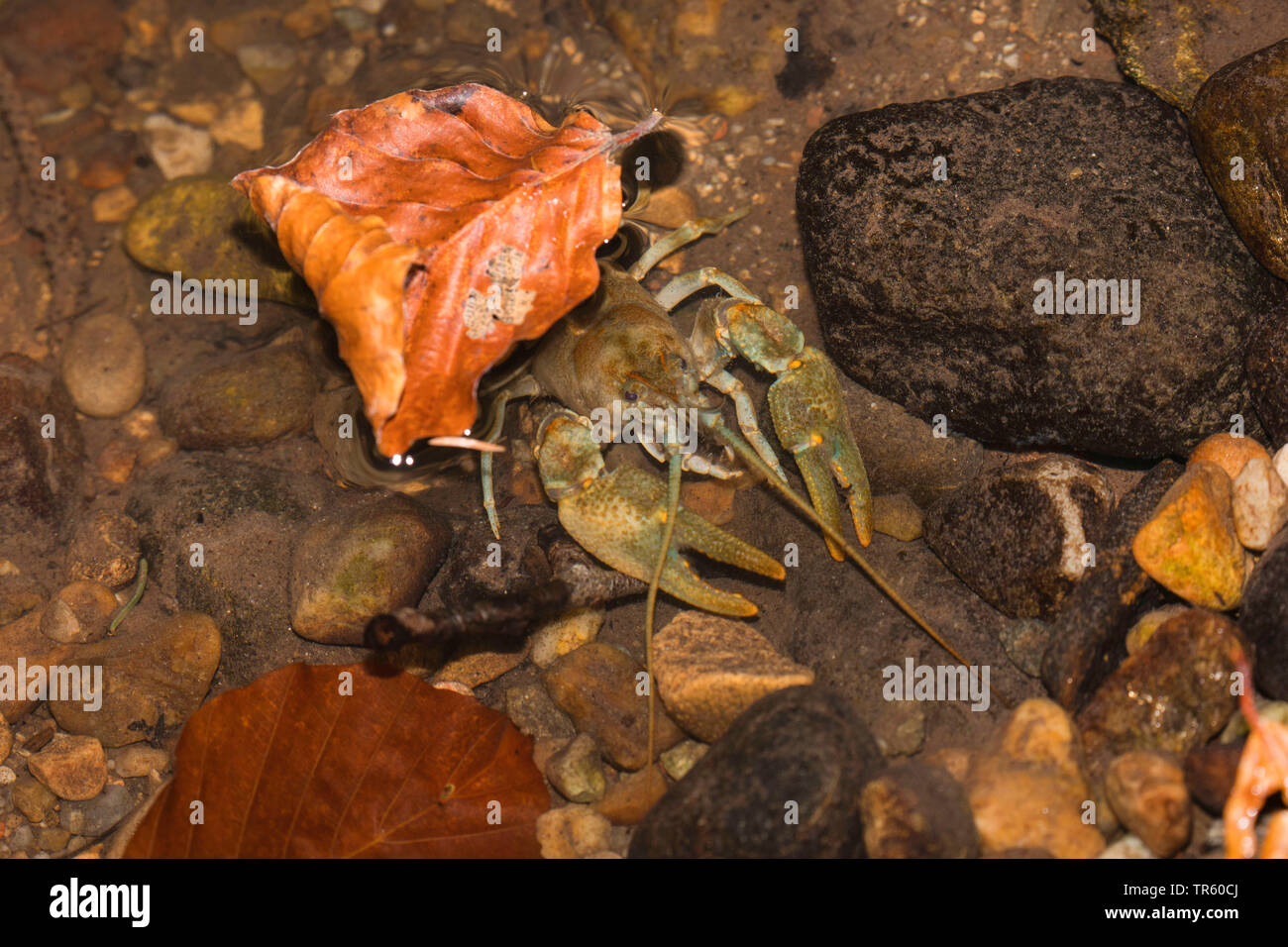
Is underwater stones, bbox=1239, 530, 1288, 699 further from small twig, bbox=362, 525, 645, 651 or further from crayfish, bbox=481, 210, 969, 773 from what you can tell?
small twig, bbox=362, 525, 645, 651

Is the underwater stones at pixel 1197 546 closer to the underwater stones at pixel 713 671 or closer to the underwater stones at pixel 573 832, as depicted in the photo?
the underwater stones at pixel 713 671

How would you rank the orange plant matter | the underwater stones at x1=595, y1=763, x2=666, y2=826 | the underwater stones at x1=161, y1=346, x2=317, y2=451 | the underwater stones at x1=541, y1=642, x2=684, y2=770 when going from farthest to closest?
the underwater stones at x1=161, y1=346, x2=317, y2=451
the underwater stones at x1=541, y1=642, x2=684, y2=770
the underwater stones at x1=595, y1=763, x2=666, y2=826
the orange plant matter

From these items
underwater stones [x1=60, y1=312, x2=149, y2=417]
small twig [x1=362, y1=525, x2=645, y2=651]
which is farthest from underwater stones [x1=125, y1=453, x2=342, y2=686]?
small twig [x1=362, y1=525, x2=645, y2=651]

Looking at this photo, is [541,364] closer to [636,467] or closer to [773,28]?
[636,467]

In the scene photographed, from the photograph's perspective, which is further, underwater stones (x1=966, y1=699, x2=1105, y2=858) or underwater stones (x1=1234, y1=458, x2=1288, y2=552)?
underwater stones (x1=1234, y1=458, x2=1288, y2=552)

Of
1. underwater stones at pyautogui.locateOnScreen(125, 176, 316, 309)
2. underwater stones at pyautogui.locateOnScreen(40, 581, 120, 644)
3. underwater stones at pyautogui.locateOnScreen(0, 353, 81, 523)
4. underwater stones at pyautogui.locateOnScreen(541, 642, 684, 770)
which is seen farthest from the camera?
underwater stones at pyautogui.locateOnScreen(125, 176, 316, 309)

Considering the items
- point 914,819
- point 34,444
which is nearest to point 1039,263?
point 914,819

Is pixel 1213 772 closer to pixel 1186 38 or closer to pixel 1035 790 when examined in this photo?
pixel 1035 790
